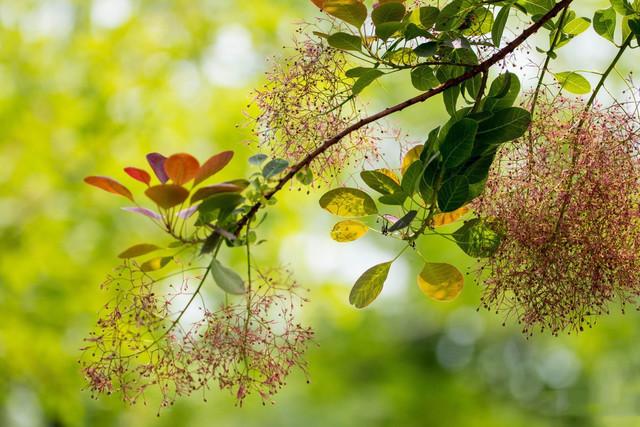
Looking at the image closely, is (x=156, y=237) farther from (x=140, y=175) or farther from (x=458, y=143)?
(x=458, y=143)

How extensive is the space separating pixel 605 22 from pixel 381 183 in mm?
325

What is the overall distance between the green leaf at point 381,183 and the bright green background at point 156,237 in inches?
108

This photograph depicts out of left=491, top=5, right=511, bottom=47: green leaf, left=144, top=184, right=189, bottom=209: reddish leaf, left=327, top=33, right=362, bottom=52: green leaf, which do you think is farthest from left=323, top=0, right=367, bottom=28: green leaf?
left=144, top=184, right=189, bottom=209: reddish leaf

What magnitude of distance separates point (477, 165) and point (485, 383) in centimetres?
599

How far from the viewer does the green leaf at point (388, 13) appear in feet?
2.92

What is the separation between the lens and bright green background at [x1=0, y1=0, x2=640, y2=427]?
13.9ft

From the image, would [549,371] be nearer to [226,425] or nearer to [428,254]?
[428,254]

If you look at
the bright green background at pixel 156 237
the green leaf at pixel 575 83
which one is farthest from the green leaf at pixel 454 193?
the bright green background at pixel 156 237

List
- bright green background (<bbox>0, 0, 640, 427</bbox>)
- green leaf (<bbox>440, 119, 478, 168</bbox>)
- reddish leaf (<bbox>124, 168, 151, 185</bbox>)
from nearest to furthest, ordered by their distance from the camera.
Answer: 1. green leaf (<bbox>440, 119, 478, 168</bbox>)
2. reddish leaf (<bbox>124, 168, 151, 185</bbox>)
3. bright green background (<bbox>0, 0, 640, 427</bbox>)

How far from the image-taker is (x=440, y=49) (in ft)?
3.03

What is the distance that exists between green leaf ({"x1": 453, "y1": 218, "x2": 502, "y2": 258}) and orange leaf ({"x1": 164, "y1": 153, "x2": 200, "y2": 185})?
293 millimetres

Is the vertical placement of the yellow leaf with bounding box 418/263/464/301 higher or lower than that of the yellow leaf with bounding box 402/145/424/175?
lower

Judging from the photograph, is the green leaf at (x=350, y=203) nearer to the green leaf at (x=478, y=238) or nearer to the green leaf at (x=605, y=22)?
the green leaf at (x=478, y=238)

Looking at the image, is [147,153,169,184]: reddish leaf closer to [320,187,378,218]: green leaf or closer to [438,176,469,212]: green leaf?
[320,187,378,218]: green leaf
